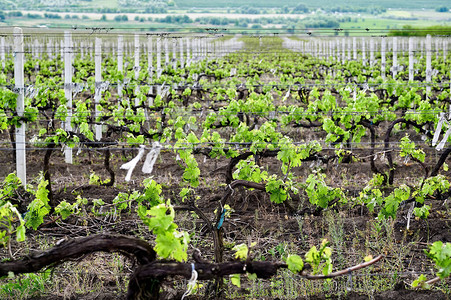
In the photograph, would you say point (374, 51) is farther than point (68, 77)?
Yes

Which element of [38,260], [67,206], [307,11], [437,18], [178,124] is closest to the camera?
[38,260]

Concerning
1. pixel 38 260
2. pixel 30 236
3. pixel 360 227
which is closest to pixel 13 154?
pixel 30 236

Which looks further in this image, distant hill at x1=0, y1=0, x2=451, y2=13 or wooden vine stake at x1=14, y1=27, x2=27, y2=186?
distant hill at x1=0, y1=0, x2=451, y2=13

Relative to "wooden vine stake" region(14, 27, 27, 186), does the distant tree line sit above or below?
above

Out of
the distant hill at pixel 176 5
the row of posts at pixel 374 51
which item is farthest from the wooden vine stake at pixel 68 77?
the distant hill at pixel 176 5

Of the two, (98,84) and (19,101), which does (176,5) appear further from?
(19,101)

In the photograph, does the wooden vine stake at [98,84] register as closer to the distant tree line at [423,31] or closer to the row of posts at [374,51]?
the distant tree line at [423,31]

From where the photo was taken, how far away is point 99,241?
3.50 m

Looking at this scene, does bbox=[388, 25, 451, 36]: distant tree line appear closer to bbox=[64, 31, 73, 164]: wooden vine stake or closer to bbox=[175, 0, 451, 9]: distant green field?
bbox=[64, 31, 73, 164]: wooden vine stake

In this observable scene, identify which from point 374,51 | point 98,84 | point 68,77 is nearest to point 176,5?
point 374,51

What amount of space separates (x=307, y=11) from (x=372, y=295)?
382ft

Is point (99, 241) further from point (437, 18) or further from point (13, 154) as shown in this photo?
point (437, 18)

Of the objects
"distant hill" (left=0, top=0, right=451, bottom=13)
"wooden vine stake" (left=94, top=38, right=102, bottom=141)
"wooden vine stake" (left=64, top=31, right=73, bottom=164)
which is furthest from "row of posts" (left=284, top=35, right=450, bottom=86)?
"distant hill" (left=0, top=0, right=451, bottom=13)

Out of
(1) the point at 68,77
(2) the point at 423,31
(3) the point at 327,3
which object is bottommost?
(1) the point at 68,77
